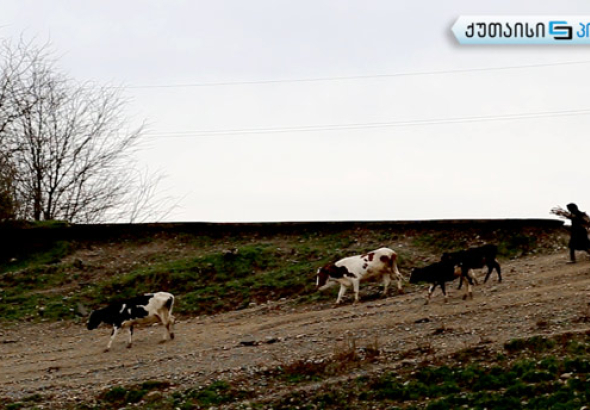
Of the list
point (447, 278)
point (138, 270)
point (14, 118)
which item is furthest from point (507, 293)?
point (14, 118)

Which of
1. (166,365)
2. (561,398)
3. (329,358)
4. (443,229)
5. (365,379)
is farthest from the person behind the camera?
(443,229)

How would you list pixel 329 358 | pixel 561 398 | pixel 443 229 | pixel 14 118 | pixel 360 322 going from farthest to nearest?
pixel 14 118, pixel 443 229, pixel 360 322, pixel 329 358, pixel 561 398

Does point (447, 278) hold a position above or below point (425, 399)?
above

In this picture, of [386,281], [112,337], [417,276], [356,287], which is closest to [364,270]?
[356,287]

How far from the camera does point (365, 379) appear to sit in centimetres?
1720

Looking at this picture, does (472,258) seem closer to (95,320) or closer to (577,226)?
(577,226)

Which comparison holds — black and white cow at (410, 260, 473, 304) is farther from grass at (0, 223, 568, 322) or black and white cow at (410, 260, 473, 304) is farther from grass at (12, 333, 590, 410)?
grass at (12, 333, 590, 410)

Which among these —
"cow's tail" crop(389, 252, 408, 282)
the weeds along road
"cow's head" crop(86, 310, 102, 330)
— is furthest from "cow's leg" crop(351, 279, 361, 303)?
"cow's head" crop(86, 310, 102, 330)

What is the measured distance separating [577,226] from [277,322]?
7.87m

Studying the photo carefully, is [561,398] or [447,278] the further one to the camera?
[447,278]

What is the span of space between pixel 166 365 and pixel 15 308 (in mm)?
10423

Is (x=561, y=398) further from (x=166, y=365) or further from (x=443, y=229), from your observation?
(x=443, y=229)

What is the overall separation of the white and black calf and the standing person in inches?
168

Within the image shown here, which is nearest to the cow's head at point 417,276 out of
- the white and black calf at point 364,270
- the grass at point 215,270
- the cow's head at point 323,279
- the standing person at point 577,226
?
the white and black calf at point 364,270
